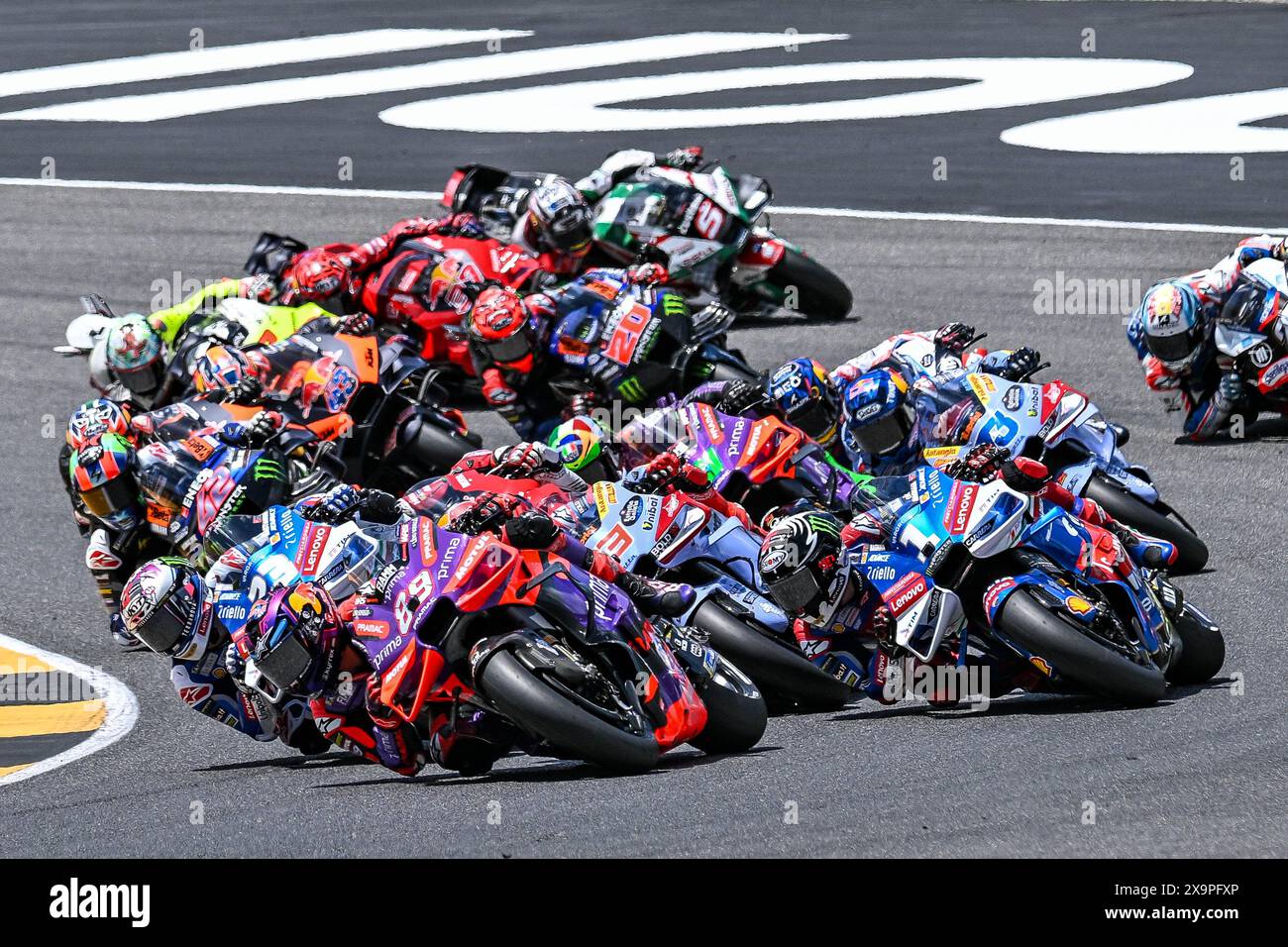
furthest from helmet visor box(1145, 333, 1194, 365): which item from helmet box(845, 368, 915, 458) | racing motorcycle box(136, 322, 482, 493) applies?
racing motorcycle box(136, 322, 482, 493)

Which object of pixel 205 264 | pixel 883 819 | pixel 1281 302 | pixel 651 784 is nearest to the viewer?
pixel 883 819

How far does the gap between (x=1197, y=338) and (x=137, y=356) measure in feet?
24.1

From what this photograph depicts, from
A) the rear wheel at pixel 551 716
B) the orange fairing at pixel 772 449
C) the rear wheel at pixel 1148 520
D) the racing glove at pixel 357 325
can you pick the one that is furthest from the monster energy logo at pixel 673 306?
the rear wheel at pixel 551 716

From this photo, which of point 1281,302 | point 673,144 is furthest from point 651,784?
point 673,144

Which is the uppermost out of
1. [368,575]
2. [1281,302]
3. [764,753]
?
[1281,302]

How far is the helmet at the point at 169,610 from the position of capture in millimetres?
9969

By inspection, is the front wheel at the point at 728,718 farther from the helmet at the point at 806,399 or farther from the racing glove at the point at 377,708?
the helmet at the point at 806,399

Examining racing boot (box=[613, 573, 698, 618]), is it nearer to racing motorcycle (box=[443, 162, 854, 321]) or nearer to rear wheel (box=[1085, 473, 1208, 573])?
rear wheel (box=[1085, 473, 1208, 573])

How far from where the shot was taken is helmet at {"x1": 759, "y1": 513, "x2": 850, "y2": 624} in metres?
10.4

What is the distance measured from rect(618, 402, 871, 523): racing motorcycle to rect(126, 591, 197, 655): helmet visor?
287 centimetres

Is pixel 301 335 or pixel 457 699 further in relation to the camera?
pixel 301 335

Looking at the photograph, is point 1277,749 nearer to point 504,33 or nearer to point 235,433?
point 235,433

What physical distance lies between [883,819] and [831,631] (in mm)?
2812

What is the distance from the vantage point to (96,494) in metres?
13.4
